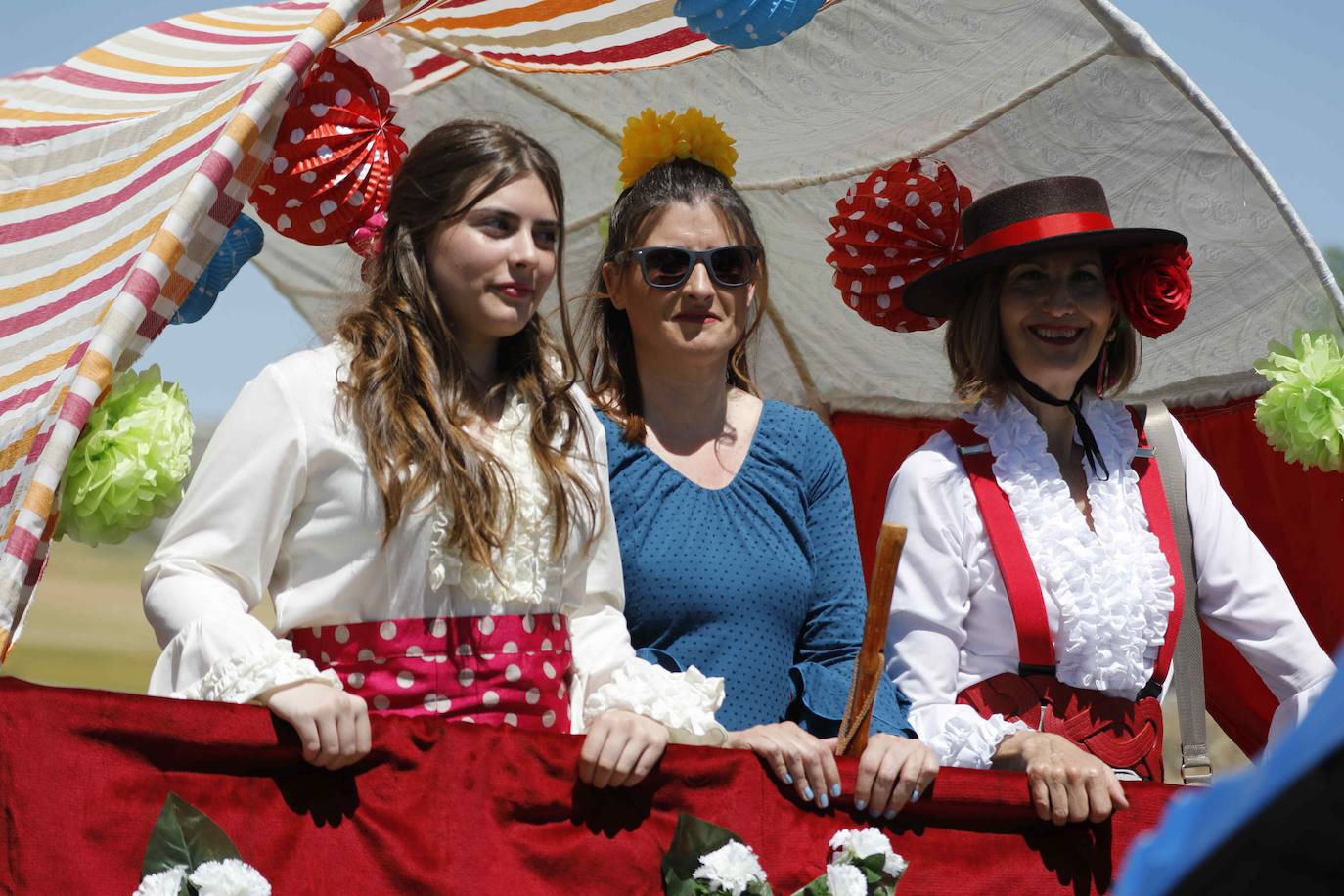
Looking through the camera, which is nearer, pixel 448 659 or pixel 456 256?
pixel 448 659

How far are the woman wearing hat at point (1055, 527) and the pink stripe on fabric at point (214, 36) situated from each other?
4.84ft

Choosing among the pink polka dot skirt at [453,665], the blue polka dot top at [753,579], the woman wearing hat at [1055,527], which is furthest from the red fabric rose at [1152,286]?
the pink polka dot skirt at [453,665]

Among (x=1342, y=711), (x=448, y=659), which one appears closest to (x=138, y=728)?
(x=448, y=659)

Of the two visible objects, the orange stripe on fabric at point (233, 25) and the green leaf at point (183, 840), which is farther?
the orange stripe on fabric at point (233, 25)

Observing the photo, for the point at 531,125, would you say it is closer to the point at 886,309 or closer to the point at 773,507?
the point at 886,309

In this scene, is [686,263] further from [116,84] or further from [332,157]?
[116,84]

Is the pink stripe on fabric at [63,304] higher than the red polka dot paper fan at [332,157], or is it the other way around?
the red polka dot paper fan at [332,157]

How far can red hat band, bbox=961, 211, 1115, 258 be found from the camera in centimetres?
310

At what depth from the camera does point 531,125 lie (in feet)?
13.8

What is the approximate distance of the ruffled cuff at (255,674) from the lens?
199 centimetres

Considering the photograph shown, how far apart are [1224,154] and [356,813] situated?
9.19 ft

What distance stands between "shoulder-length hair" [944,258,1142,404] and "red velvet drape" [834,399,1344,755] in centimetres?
92

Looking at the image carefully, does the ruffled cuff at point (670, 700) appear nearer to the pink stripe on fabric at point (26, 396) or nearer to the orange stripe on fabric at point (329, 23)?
the pink stripe on fabric at point (26, 396)

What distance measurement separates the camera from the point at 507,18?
144 inches
